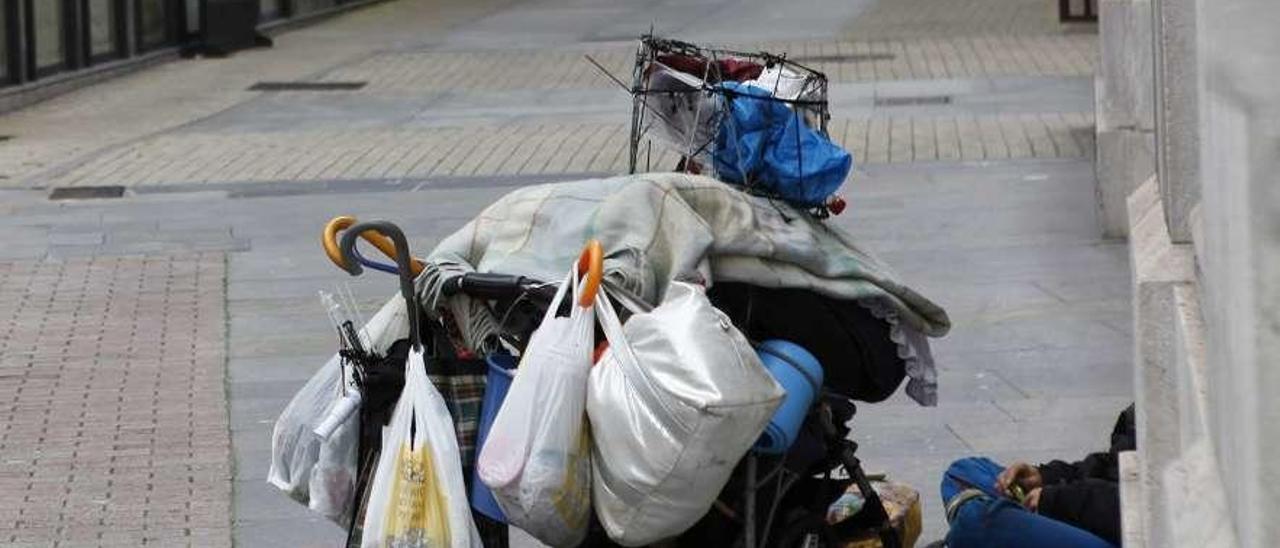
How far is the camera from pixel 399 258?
14.7 ft

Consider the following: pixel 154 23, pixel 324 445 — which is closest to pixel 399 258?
pixel 324 445

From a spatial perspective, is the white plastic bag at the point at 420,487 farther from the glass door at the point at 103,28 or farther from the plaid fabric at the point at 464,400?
the glass door at the point at 103,28

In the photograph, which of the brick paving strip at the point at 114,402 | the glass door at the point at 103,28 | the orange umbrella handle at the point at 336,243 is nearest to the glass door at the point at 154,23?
the glass door at the point at 103,28

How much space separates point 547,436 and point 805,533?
0.84 m

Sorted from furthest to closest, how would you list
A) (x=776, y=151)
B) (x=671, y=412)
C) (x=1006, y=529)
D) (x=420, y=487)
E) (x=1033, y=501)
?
(x=1033, y=501)
(x=1006, y=529)
(x=776, y=151)
(x=420, y=487)
(x=671, y=412)

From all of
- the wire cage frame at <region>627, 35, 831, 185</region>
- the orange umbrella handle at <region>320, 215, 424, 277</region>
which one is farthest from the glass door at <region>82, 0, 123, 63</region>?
the orange umbrella handle at <region>320, 215, 424, 277</region>

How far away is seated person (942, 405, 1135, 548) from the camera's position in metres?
5.03

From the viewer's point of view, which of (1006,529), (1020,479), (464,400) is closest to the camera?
(464,400)

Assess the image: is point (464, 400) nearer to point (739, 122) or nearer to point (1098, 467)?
point (739, 122)

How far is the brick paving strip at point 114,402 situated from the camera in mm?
6668

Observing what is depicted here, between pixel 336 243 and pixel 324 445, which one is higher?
pixel 336 243

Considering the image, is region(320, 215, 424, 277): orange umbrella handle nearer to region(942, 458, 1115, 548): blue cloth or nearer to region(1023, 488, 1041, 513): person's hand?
region(942, 458, 1115, 548): blue cloth

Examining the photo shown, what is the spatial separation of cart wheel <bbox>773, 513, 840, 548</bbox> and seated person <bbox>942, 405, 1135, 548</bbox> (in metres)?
0.42

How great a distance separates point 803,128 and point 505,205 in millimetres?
685
